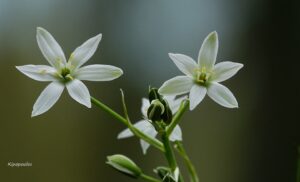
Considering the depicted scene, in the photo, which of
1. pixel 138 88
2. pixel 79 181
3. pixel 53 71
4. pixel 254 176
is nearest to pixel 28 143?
pixel 79 181

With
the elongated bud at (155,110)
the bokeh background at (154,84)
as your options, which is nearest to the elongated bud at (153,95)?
the elongated bud at (155,110)

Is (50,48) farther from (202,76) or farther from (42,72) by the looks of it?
(202,76)

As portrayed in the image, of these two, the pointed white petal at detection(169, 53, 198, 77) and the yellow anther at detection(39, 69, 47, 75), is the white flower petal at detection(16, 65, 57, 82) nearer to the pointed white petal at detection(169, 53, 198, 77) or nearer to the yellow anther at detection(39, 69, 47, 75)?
the yellow anther at detection(39, 69, 47, 75)

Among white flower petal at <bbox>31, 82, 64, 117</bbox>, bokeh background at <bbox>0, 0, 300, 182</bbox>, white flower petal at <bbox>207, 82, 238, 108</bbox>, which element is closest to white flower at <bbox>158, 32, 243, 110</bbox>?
white flower petal at <bbox>207, 82, 238, 108</bbox>

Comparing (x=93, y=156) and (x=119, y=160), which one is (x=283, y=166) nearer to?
(x=93, y=156)

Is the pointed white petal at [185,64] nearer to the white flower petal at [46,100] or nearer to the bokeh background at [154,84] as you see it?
the white flower petal at [46,100]

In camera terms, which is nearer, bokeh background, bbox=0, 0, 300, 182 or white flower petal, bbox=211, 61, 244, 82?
white flower petal, bbox=211, 61, 244, 82
